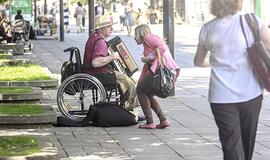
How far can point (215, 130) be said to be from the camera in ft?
28.7

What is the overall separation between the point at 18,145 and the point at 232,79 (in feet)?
9.43

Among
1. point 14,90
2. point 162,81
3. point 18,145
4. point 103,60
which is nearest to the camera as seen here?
point 18,145

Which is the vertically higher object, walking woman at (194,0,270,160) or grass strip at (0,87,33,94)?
walking woman at (194,0,270,160)

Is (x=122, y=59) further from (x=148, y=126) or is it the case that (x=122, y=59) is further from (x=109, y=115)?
(x=148, y=126)

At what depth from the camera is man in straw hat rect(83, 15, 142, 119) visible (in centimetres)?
916

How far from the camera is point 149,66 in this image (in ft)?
29.0

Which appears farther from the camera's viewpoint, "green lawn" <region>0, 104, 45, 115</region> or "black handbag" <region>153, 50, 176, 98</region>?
"green lawn" <region>0, 104, 45, 115</region>

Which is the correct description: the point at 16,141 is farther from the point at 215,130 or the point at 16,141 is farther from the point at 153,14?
the point at 153,14

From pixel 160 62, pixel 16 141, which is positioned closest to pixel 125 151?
pixel 16 141

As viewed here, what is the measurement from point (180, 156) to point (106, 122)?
2058mm

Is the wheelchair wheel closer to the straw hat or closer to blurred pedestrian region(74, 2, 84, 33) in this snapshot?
the straw hat

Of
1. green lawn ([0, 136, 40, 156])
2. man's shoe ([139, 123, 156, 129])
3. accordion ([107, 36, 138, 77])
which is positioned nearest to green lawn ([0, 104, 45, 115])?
accordion ([107, 36, 138, 77])

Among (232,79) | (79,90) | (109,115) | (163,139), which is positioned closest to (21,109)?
(79,90)

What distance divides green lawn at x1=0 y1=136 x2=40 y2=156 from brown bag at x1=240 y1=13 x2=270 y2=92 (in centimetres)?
257
